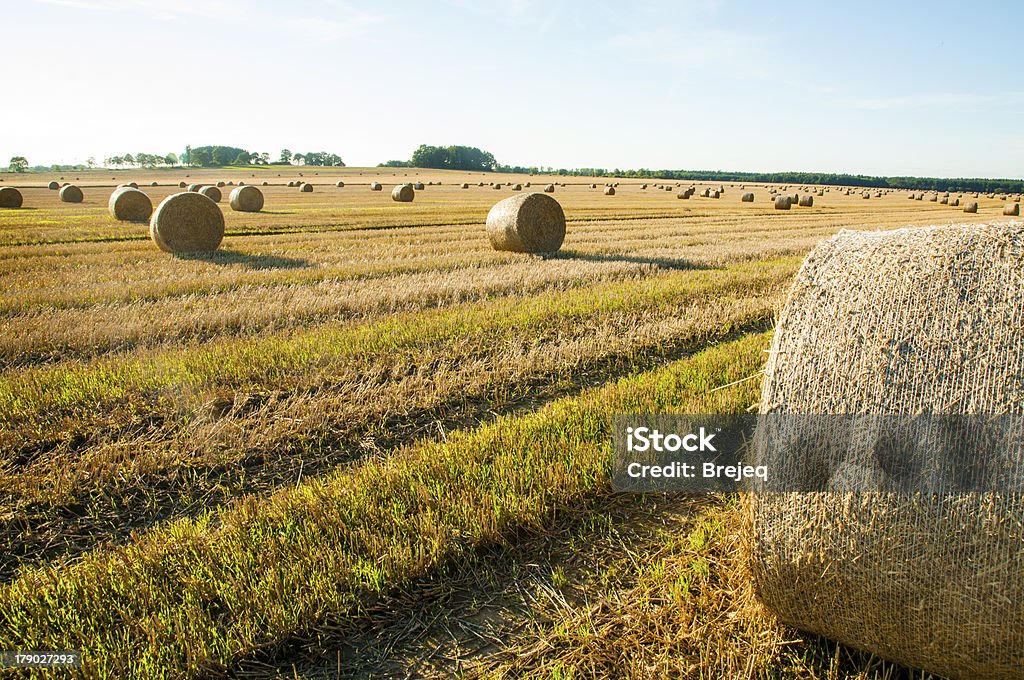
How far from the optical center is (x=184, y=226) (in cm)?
1527

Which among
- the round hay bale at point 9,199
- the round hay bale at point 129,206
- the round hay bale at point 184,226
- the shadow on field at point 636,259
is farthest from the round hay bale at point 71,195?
the shadow on field at point 636,259

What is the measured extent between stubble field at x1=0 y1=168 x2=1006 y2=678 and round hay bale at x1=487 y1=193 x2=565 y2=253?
5.67m

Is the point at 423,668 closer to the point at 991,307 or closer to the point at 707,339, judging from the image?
the point at 991,307

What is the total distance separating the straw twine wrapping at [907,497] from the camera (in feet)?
7.22

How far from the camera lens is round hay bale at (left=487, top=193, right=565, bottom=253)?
14828 mm

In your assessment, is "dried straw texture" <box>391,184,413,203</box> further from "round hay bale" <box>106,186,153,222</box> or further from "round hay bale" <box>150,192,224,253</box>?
"round hay bale" <box>150,192,224,253</box>

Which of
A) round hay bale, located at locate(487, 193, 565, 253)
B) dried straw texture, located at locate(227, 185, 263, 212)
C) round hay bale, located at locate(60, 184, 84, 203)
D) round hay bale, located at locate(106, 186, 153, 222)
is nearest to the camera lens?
round hay bale, located at locate(487, 193, 565, 253)

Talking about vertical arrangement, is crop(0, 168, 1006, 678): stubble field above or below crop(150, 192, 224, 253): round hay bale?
below

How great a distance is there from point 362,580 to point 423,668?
0.59m

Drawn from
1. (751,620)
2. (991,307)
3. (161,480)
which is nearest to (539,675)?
(751,620)

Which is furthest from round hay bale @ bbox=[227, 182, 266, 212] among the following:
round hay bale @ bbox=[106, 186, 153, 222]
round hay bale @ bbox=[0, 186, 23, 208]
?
round hay bale @ bbox=[0, 186, 23, 208]

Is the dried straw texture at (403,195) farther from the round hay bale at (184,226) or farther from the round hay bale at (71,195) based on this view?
the round hay bale at (184,226)

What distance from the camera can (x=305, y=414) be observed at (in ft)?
16.9

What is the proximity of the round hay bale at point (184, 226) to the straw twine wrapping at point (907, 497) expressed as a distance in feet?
51.0
